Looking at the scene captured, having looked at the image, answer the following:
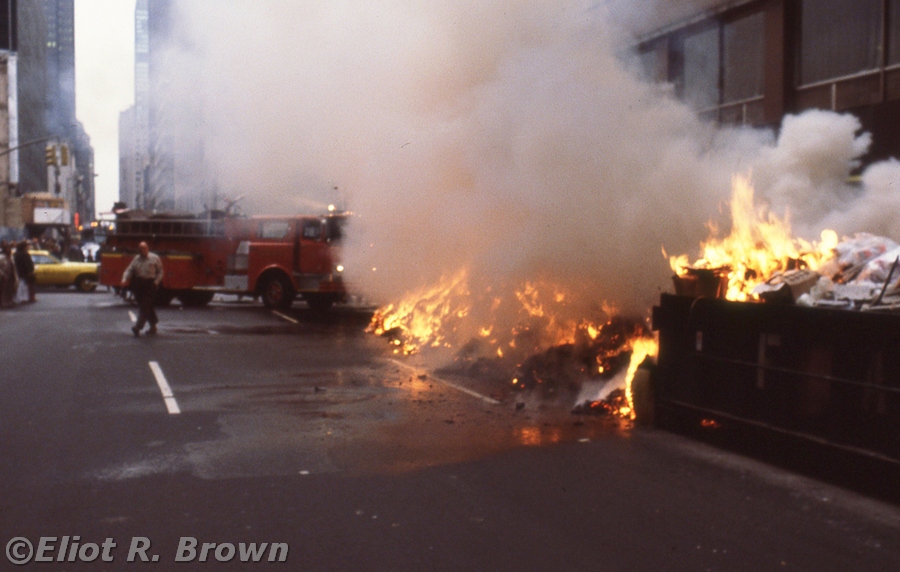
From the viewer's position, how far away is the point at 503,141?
10.6 m

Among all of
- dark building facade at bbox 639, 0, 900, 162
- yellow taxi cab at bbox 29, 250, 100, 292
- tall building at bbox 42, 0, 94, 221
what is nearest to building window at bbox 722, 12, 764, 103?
dark building facade at bbox 639, 0, 900, 162

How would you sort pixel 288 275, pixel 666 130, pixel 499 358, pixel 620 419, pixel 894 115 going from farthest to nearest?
pixel 288 275, pixel 894 115, pixel 499 358, pixel 666 130, pixel 620 419

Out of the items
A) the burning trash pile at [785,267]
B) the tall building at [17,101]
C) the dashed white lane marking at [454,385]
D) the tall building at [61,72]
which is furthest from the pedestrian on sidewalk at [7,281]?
the tall building at [61,72]

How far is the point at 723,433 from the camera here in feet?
22.0

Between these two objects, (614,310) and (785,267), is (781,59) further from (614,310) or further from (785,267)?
(785,267)

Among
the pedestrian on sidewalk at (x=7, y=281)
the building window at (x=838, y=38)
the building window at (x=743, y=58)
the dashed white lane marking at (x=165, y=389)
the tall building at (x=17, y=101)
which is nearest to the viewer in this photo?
the dashed white lane marking at (x=165, y=389)

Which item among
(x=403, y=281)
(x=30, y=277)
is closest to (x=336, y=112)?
(x=403, y=281)

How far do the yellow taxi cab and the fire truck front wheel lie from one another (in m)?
12.6

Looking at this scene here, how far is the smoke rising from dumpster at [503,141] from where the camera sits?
8781mm

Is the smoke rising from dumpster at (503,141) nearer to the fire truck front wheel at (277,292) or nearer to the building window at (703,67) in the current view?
the fire truck front wheel at (277,292)

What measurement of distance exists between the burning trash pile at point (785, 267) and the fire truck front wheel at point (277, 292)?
13.5 m

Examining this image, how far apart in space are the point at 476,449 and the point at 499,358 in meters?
4.17

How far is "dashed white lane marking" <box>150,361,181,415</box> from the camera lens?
815cm

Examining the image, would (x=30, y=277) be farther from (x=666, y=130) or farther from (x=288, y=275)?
(x=666, y=130)
